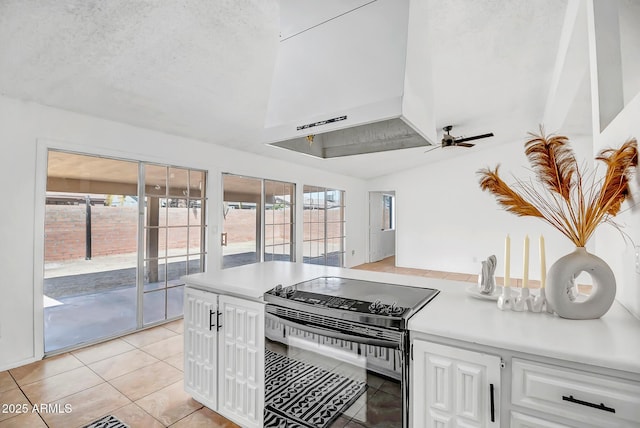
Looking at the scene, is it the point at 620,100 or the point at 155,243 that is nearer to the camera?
the point at 620,100

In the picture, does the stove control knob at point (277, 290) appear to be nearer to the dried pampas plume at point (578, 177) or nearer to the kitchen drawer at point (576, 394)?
the kitchen drawer at point (576, 394)

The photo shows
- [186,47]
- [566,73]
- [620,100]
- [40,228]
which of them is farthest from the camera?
[566,73]

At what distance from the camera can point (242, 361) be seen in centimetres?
165

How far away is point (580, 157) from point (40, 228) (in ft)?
25.6

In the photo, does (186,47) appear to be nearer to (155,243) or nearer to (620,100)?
(155,243)

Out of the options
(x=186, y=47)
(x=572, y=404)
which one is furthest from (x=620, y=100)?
(x=186, y=47)

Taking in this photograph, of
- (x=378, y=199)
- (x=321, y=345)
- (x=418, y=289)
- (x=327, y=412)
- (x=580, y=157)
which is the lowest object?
(x=327, y=412)

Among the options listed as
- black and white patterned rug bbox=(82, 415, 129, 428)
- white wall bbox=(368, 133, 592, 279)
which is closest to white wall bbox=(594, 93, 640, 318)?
black and white patterned rug bbox=(82, 415, 129, 428)

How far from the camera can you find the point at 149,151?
341cm

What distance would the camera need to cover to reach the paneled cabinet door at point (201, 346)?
179cm

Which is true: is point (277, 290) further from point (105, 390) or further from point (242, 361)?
point (105, 390)

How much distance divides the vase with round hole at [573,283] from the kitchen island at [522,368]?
1.8 inches

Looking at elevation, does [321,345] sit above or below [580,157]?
below

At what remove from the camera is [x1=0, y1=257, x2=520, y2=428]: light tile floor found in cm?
190
